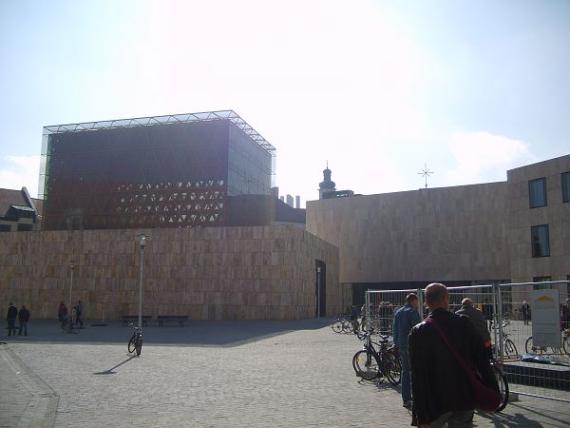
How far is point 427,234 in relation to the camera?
59.4 m

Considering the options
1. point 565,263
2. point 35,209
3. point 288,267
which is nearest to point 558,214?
point 565,263

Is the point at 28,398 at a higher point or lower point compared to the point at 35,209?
lower

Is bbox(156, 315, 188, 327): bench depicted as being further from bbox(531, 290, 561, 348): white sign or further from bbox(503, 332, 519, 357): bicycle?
bbox(531, 290, 561, 348): white sign

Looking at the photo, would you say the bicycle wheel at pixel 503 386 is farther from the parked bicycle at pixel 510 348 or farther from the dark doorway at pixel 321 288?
the dark doorway at pixel 321 288

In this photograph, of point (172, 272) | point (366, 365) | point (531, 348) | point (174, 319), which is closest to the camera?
point (531, 348)

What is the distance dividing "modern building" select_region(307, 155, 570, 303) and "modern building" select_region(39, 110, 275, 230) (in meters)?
11.8

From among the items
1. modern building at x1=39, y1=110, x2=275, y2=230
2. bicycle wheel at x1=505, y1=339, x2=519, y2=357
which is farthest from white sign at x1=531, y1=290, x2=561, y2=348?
modern building at x1=39, y1=110, x2=275, y2=230

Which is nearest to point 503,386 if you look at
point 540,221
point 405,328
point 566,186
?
point 405,328

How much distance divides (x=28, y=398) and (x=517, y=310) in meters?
9.33

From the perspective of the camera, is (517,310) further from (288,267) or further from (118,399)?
(288,267)

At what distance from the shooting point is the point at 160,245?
4569cm

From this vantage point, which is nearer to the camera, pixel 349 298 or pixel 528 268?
pixel 528 268

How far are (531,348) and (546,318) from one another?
68.7 inches

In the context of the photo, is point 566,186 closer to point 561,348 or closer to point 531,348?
point 531,348
